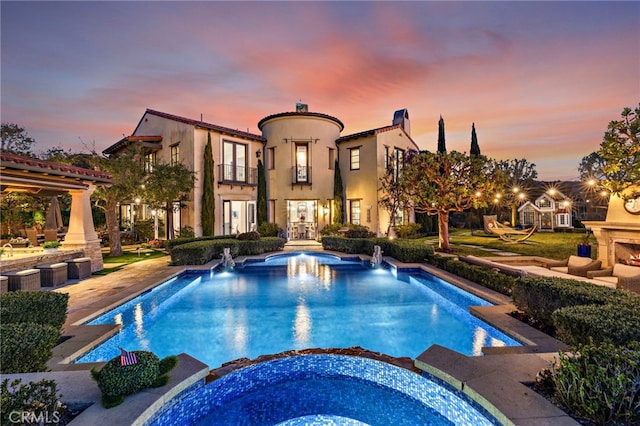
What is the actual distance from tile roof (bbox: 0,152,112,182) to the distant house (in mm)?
31501

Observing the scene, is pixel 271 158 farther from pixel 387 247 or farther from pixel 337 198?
pixel 387 247

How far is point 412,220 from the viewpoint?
78.9 ft

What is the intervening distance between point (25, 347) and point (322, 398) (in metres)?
3.91

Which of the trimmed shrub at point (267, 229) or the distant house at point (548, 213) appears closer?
the trimmed shrub at point (267, 229)

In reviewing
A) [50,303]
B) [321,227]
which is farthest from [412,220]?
[50,303]

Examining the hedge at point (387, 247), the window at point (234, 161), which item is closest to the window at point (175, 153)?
the window at point (234, 161)

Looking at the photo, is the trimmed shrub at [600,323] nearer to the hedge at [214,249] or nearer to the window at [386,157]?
the hedge at [214,249]

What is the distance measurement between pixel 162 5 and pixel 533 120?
71.7 feet

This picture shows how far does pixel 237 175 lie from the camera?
20.0m

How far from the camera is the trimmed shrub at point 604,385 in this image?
270 centimetres

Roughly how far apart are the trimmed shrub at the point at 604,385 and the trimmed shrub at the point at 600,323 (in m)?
0.49

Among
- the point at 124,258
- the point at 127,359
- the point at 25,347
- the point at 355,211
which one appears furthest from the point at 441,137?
the point at 25,347

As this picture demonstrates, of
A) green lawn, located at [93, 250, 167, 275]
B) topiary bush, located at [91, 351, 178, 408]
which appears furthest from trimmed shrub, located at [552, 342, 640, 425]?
green lawn, located at [93, 250, 167, 275]

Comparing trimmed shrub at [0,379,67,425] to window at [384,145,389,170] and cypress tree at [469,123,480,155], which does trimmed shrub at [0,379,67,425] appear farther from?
cypress tree at [469,123,480,155]
